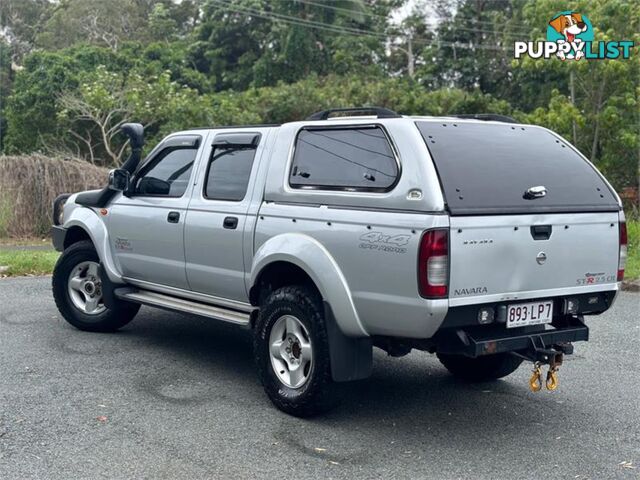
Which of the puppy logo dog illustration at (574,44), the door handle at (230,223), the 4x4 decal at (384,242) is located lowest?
the door handle at (230,223)

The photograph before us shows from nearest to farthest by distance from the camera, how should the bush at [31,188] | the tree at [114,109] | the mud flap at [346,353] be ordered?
the mud flap at [346,353], the bush at [31,188], the tree at [114,109]

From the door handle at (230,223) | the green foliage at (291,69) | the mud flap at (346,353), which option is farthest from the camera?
the green foliage at (291,69)

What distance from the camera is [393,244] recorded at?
15.6ft

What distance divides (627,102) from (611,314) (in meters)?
9.35

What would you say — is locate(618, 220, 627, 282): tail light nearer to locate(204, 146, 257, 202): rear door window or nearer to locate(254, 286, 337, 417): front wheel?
locate(254, 286, 337, 417): front wheel

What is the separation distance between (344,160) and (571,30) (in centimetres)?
1432

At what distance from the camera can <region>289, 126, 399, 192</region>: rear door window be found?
16.8ft

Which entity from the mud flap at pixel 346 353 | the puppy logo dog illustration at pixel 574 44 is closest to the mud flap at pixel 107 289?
the mud flap at pixel 346 353

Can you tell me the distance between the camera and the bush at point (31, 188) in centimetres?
1680

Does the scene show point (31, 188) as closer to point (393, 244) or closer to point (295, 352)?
point (295, 352)

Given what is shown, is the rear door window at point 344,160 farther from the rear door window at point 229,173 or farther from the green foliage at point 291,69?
the green foliage at point 291,69

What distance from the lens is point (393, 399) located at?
5910mm

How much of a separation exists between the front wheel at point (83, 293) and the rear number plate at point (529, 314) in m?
3.93

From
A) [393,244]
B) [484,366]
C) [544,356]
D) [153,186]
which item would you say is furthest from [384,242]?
[153,186]
